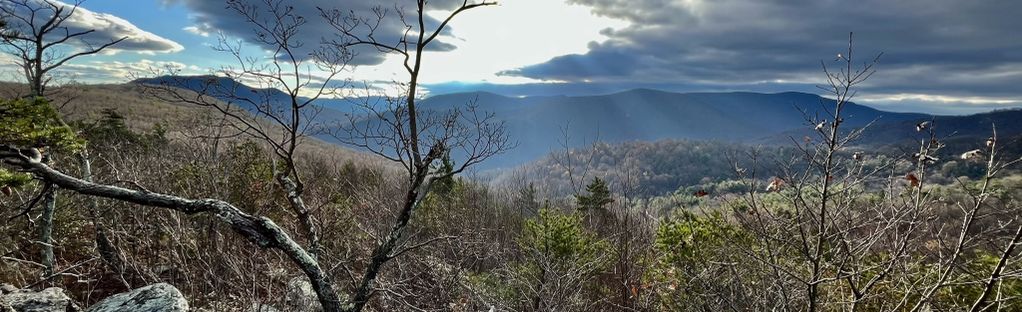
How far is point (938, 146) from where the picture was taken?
401cm

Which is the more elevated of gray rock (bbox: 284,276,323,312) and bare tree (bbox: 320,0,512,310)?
bare tree (bbox: 320,0,512,310)

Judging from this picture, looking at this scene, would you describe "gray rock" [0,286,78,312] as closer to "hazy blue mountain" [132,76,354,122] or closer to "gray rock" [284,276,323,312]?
"gray rock" [284,276,323,312]

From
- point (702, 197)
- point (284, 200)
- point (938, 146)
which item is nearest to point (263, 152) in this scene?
point (284, 200)

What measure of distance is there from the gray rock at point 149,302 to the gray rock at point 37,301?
1.13 ft

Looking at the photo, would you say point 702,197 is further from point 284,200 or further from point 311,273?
point 284,200

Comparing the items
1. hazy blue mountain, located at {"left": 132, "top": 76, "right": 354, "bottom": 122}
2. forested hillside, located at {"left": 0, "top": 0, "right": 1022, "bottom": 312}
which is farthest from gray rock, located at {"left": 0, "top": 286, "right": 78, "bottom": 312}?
hazy blue mountain, located at {"left": 132, "top": 76, "right": 354, "bottom": 122}

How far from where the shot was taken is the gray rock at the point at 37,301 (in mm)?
5996

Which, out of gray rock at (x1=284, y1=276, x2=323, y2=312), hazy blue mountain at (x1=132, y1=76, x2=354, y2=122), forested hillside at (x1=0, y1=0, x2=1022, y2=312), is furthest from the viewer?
gray rock at (x1=284, y1=276, x2=323, y2=312)

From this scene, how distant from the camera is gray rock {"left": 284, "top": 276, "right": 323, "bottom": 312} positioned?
8977mm

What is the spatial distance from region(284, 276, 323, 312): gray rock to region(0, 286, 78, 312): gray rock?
3073 mm

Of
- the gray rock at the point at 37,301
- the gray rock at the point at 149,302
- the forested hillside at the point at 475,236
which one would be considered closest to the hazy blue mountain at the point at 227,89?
the forested hillside at the point at 475,236

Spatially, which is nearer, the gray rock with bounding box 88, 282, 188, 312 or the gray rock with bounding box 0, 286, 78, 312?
the gray rock with bounding box 0, 286, 78, 312

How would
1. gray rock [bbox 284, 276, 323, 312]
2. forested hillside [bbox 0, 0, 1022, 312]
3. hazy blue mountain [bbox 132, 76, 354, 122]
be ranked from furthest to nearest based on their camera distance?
gray rock [bbox 284, 276, 323, 312] → hazy blue mountain [bbox 132, 76, 354, 122] → forested hillside [bbox 0, 0, 1022, 312]

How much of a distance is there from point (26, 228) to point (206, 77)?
28.5ft
